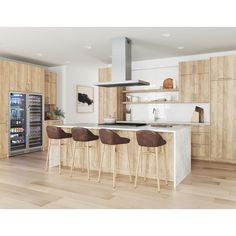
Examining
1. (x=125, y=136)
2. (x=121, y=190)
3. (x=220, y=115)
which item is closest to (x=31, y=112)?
(x=125, y=136)

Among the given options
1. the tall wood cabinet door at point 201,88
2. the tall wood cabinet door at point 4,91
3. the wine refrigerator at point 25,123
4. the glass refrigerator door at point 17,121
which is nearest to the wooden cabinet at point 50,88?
the wine refrigerator at point 25,123

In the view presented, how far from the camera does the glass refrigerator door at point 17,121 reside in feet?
19.9

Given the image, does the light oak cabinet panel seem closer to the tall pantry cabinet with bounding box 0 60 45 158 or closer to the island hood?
the tall pantry cabinet with bounding box 0 60 45 158

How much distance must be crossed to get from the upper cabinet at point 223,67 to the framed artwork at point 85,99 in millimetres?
4548

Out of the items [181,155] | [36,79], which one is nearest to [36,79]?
[36,79]

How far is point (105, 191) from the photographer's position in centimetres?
346

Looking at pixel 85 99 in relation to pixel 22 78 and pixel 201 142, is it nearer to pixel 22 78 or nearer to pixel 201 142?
pixel 22 78

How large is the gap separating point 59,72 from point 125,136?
4494mm

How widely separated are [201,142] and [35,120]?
4.49 meters

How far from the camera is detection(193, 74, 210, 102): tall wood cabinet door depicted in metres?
5.70

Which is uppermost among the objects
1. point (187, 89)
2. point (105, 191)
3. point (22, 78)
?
point (22, 78)

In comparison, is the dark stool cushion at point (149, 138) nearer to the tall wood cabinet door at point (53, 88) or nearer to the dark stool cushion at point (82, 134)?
the dark stool cushion at point (82, 134)

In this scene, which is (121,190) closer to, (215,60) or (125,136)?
(125,136)
